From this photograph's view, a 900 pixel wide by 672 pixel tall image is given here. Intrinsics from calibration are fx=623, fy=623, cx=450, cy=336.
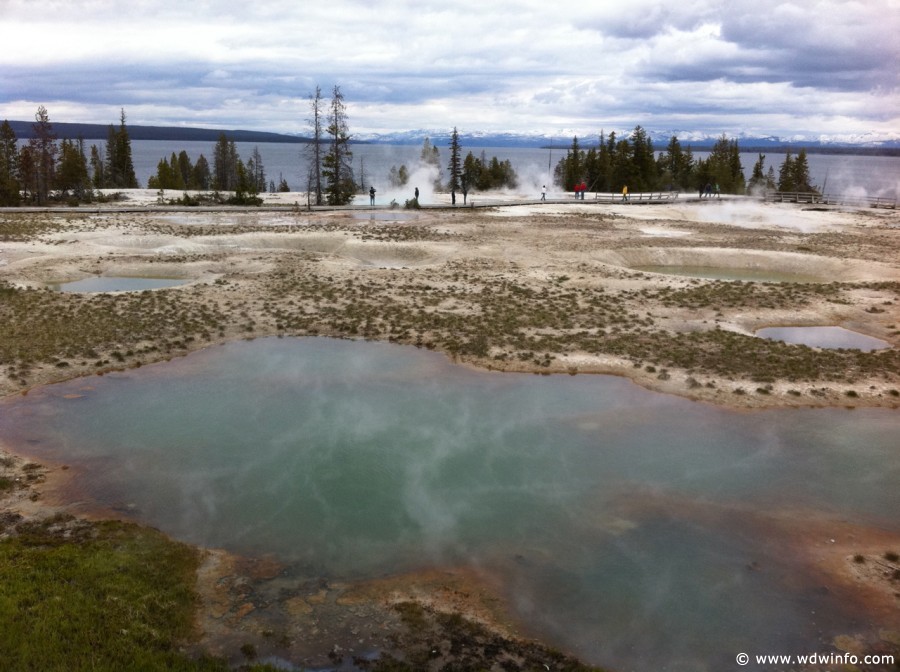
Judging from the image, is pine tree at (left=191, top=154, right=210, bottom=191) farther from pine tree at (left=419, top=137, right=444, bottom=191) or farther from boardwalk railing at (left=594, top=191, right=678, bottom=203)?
boardwalk railing at (left=594, top=191, right=678, bottom=203)

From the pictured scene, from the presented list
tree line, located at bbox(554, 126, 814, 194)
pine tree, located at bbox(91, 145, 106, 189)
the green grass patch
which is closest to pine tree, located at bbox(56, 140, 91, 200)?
pine tree, located at bbox(91, 145, 106, 189)

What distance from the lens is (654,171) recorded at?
10650cm

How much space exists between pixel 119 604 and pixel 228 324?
16.9 metres

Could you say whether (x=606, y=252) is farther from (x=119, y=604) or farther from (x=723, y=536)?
(x=119, y=604)

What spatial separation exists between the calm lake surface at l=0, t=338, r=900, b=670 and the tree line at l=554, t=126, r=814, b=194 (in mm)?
87922

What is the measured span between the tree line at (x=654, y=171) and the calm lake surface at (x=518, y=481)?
87922 mm

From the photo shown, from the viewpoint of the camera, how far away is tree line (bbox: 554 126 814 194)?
102 meters

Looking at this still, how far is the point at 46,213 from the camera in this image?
2291 inches

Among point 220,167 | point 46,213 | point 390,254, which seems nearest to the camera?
point 390,254

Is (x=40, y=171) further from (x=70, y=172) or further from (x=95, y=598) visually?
(x=95, y=598)

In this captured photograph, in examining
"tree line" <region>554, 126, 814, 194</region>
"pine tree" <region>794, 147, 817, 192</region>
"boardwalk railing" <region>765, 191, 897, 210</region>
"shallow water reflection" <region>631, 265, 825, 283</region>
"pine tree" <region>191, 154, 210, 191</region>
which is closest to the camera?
"shallow water reflection" <region>631, 265, 825, 283</region>

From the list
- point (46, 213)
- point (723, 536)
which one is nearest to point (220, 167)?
point (46, 213)

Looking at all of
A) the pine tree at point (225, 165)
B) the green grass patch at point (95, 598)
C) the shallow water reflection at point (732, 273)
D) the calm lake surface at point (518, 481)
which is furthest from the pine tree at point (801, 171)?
the green grass patch at point (95, 598)

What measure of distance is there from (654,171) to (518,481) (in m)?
102
